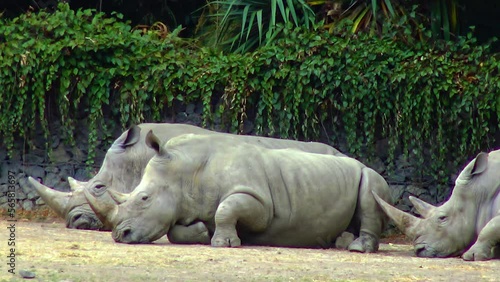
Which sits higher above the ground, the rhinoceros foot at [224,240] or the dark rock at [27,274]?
the dark rock at [27,274]

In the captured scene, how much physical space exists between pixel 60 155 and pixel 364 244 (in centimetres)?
604

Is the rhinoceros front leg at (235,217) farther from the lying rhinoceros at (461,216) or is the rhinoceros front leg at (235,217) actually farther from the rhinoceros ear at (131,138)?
the rhinoceros ear at (131,138)

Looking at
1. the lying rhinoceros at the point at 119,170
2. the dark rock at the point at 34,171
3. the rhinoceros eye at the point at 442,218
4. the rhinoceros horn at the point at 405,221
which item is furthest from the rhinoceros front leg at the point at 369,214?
the dark rock at the point at 34,171

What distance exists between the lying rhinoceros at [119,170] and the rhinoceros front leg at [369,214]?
1372 millimetres

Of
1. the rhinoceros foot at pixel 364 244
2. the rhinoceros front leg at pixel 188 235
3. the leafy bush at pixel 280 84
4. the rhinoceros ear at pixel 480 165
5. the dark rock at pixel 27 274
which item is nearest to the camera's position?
the dark rock at pixel 27 274

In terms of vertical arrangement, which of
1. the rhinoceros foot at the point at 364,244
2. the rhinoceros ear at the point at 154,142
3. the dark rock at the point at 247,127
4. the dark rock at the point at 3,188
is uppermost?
the rhinoceros ear at the point at 154,142

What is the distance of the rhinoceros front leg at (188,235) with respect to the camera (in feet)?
40.5

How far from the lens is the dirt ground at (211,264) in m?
9.63

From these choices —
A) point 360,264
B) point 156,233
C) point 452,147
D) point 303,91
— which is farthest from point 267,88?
point 360,264

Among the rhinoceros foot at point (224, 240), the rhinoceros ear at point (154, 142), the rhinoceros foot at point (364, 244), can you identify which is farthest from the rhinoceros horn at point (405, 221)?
the rhinoceros ear at point (154, 142)

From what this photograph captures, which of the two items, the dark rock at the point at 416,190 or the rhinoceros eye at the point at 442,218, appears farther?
the dark rock at the point at 416,190

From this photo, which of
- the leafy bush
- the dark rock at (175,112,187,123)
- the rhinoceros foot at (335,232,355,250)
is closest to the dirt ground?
the rhinoceros foot at (335,232,355,250)

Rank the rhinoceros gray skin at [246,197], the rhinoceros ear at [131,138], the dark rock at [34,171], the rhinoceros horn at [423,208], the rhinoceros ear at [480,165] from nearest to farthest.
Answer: the rhinoceros gray skin at [246,197] → the rhinoceros ear at [480,165] → the rhinoceros horn at [423,208] → the rhinoceros ear at [131,138] → the dark rock at [34,171]

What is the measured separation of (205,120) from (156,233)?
491cm
